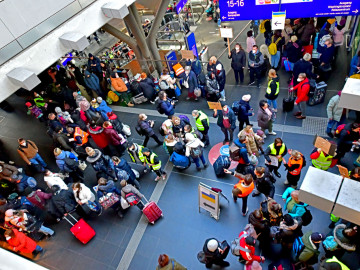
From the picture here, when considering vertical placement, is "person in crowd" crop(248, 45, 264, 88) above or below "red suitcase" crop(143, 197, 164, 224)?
above

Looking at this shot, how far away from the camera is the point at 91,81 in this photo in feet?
38.2

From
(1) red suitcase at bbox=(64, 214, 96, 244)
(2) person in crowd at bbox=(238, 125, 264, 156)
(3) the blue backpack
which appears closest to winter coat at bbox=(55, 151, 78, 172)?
(1) red suitcase at bbox=(64, 214, 96, 244)

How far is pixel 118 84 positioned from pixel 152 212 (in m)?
5.94

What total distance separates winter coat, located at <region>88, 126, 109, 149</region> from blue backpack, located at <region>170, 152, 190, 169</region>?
259cm

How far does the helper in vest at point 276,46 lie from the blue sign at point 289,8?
4.94 feet

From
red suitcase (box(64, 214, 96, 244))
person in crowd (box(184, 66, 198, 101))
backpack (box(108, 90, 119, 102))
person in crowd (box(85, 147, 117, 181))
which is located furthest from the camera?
backpack (box(108, 90, 119, 102))

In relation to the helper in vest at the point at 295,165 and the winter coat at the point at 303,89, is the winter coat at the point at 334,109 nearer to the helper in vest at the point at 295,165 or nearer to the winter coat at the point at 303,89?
the winter coat at the point at 303,89

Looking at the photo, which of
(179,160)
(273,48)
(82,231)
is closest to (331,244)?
(179,160)

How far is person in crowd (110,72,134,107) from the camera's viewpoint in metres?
11.3

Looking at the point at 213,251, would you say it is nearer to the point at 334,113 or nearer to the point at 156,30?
the point at 334,113

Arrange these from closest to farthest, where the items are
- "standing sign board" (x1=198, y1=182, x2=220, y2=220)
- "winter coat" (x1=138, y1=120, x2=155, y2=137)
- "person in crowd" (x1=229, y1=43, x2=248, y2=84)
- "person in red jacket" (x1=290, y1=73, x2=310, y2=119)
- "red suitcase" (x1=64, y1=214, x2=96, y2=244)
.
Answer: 1. "standing sign board" (x1=198, y1=182, x2=220, y2=220)
2. "red suitcase" (x1=64, y1=214, x2=96, y2=244)
3. "person in red jacket" (x1=290, y1=73, x2=310, y2=119)
4. "winter coat" (x1=138, y1=120, x2=155, y2=137)
5. "person in crowd" (x1=229, y1=43, x2=248, y2=84)

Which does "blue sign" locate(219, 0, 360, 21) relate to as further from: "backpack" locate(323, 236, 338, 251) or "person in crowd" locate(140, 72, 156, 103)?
"backpack" locate(323, 236, 338, 251)

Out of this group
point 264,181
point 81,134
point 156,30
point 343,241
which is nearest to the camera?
point 343,241

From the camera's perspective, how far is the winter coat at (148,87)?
1076 centimetres
